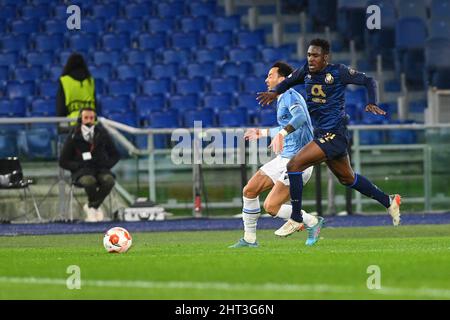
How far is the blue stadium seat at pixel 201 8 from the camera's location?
29.6m

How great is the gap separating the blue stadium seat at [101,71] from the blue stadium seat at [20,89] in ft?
4.21

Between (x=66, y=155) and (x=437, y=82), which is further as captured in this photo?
(x=437, y=82)

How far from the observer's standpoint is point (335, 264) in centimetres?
1158

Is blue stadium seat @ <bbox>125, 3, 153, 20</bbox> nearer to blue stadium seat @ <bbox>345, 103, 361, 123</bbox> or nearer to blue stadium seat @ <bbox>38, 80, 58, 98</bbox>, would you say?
blue stadium seat @ <bbox>38, 80, 58, 98</bbox>

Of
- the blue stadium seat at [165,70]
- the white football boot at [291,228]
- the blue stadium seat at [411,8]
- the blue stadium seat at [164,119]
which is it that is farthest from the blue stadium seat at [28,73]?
the white football boot at [291,228]

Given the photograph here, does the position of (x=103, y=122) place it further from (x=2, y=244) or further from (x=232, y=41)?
(x=232, y=41)

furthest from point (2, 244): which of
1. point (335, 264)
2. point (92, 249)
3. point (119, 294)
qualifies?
point (119, 294)

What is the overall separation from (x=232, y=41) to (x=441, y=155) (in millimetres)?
7513

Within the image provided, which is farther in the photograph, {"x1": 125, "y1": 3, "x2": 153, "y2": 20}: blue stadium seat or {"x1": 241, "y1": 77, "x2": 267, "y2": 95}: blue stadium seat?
{"x1": 125, "y1": 3, "x2": 153, "y2": 20}: blue stadium seat

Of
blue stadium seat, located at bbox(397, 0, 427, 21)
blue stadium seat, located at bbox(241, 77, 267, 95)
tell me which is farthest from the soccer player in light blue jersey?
blue stadium seat, located at bbox(397, 0, 427, 21)

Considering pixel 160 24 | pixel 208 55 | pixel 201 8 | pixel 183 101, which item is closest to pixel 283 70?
pixel 183 101

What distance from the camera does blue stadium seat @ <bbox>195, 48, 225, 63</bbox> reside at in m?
28.2

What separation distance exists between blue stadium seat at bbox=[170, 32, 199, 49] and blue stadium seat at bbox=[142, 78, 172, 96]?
138 cm

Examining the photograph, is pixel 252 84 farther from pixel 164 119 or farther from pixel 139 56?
pixel 139 56
